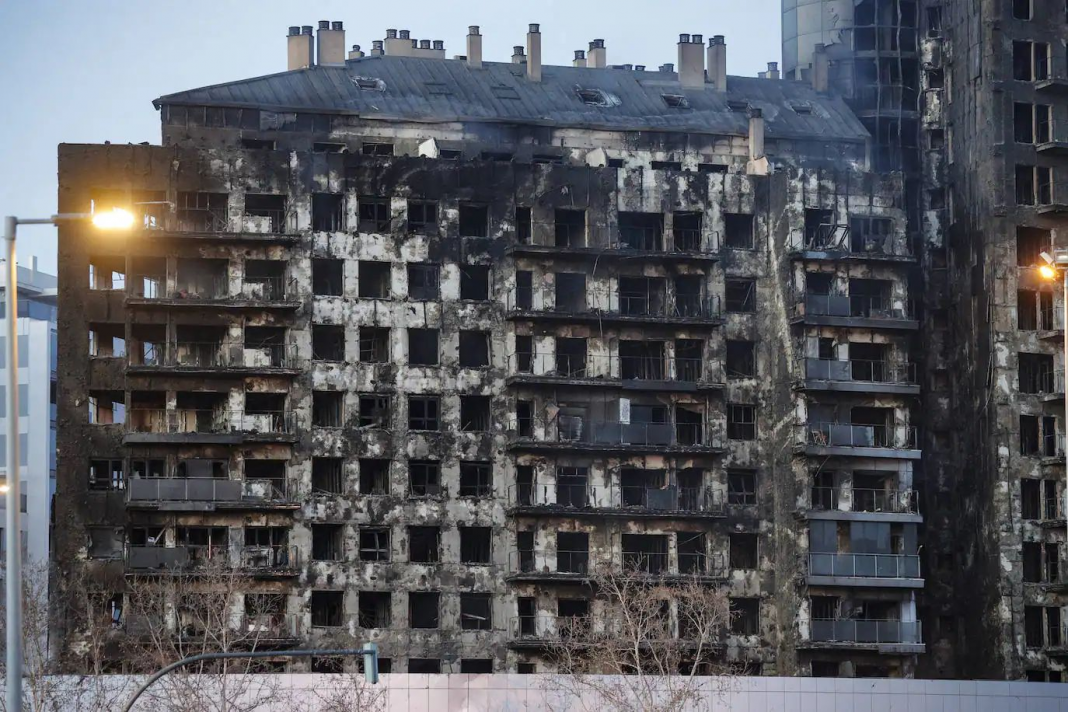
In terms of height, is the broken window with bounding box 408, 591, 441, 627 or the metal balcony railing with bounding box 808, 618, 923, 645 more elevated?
the broken window with bounding box 408, 591, 441, 627

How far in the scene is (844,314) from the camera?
113062 millimetres

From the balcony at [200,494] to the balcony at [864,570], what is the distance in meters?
25.2

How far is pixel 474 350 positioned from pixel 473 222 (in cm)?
646

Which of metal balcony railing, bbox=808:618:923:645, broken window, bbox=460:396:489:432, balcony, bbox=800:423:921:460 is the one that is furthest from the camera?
balcony, bbox=800:423:921:460

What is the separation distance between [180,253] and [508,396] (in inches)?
673

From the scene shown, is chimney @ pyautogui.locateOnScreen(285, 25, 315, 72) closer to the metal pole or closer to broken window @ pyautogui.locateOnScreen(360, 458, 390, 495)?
broken window @ pyautogui.locateOnScreen(360, 458, 390, 495)

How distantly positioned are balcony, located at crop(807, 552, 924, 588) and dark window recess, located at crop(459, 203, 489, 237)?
74.3 ft

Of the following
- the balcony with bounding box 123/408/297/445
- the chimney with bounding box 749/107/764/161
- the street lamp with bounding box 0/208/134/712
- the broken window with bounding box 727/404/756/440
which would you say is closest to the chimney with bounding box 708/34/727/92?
the chimney with bounding box 749/107/764/161

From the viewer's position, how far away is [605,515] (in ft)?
359

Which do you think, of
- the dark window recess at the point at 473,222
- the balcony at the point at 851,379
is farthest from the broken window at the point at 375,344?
the balcony at the point at 851,379

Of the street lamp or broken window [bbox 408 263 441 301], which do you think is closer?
the street lamp

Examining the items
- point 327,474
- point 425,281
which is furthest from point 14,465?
point 425,281

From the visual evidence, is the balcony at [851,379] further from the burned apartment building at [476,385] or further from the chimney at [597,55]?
the chimney at [597,55]

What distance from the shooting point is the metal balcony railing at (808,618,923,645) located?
10906 centimetres
